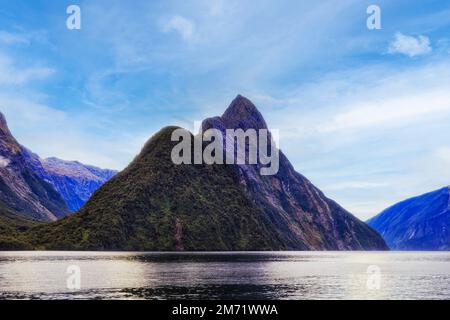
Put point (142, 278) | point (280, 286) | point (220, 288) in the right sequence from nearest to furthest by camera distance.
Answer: point (220, 288) → point (280, 286) → point (142, 278)

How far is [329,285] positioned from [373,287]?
371 inches

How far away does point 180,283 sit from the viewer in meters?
117

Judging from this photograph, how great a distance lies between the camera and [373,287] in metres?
116

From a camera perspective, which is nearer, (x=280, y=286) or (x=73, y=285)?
(x=73, y=285)

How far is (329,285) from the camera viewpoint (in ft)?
389
